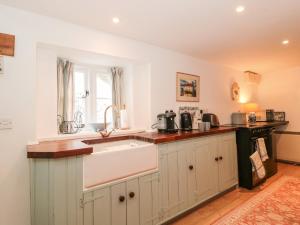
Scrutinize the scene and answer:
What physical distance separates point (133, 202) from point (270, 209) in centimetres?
179

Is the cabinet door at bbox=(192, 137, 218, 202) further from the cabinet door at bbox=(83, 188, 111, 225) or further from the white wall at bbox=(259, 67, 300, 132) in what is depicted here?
the white wall at bbox=(259, 67, 300, 132)

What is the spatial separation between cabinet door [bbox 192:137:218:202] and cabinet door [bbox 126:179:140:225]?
908 millimetres

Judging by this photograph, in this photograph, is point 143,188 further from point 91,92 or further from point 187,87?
point 187,87

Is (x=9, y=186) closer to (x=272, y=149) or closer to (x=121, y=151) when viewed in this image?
(x=121, y=151)

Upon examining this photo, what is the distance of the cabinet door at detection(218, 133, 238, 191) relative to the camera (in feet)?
8.70

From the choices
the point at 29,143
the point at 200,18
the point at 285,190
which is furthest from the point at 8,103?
the point at 285,190

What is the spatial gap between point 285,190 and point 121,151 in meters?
2.75

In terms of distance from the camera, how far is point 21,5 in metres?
1.56

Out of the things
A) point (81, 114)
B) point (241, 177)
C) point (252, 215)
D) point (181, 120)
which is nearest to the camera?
point (252, 215)

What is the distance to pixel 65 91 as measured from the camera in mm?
2316

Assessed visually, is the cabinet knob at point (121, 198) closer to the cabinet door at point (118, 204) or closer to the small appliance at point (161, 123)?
the cabinet door at point (118, 204)

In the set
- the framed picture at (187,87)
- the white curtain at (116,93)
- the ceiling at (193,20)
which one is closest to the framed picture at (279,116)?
the ceiling at (193,20)

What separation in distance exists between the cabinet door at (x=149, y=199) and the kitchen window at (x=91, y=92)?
1177 millimetres

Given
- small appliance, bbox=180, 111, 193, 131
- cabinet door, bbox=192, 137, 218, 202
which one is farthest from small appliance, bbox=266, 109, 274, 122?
small appliance, bbox=180, 111, 193, 131
